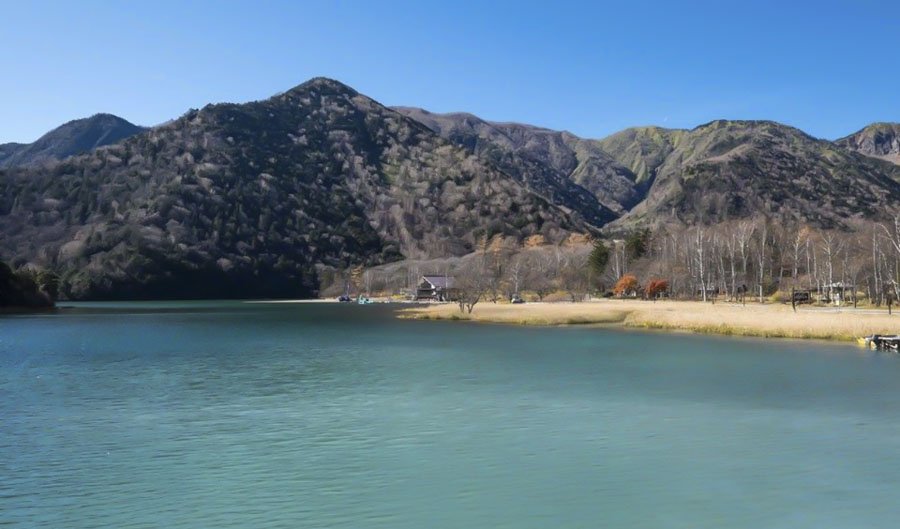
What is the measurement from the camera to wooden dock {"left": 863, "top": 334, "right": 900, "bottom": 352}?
4834cm

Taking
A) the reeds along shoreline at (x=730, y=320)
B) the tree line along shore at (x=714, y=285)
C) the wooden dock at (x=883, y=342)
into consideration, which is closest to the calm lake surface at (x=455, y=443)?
the wooden dock at (x=883, y=342)

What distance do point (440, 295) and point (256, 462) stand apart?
542 feet

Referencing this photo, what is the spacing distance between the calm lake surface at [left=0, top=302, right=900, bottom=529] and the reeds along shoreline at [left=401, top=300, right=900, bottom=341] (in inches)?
453

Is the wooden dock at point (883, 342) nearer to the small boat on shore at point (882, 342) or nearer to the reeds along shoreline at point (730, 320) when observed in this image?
the small boat on shore at point (882, 342)

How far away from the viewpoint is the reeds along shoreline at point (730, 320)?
181 feet

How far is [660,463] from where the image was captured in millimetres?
19641

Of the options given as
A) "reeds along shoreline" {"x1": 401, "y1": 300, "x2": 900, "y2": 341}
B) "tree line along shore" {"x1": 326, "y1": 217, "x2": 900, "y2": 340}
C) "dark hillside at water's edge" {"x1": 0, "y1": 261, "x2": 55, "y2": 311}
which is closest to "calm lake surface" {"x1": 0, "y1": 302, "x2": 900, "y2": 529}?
"reeds along shoreline" {"x1": 401, "y1": 300, "x2": 900, "y2": 341}

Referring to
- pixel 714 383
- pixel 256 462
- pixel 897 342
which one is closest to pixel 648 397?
pixel 714 383

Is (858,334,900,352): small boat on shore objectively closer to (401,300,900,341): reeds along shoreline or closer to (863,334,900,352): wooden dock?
(863,334,900,352): wooden dock

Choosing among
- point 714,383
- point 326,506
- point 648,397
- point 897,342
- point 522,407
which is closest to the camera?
point 326,506

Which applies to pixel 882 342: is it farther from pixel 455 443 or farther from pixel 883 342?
pixel 455 443

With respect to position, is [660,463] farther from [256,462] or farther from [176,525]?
[176,525]

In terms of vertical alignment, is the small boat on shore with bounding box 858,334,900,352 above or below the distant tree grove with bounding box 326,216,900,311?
below

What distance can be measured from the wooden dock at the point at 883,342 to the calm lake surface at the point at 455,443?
196 inches
